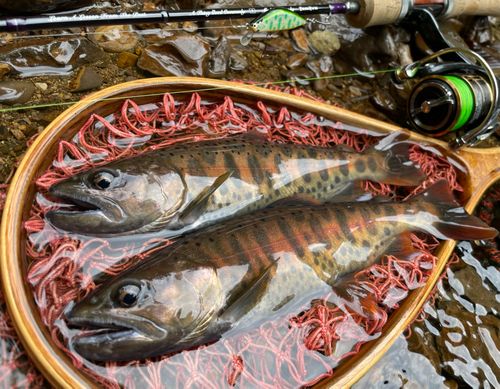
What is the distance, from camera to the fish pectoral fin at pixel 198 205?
2237 millimetres

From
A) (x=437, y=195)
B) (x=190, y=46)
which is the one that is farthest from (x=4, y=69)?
(x=437, y=195)

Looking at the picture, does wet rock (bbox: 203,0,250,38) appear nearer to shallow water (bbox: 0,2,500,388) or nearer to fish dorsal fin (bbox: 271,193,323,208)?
shallow water (bbox: 0,2,500,388)

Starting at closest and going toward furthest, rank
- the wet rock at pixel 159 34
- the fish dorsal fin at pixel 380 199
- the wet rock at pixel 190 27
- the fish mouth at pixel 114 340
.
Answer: the fish mouth at pixel 114 340 < the fish dorsal fin at pixel 380 199 < the wet rock at pixel 159 34 < the wet rock at pixel 190 27

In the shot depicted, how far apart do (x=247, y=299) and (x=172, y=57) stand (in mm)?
2103

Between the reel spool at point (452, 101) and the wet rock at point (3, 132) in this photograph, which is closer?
the wet rock at point (3, 132)

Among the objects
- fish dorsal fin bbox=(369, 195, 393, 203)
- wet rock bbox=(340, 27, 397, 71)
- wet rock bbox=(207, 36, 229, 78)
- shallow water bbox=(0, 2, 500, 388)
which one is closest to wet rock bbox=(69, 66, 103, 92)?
shallow water bbox=(0, 2, 500, 388)

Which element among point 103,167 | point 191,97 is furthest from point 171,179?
point 191,97

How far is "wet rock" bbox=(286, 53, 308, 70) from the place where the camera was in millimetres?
3688

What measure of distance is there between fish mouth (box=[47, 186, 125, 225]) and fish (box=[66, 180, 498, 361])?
302 millimetres

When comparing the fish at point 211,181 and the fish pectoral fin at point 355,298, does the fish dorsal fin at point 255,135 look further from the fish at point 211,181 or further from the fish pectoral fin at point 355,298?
the fish pectoral fin at point 355,298

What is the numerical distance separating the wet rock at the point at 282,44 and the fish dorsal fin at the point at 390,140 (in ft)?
4.68

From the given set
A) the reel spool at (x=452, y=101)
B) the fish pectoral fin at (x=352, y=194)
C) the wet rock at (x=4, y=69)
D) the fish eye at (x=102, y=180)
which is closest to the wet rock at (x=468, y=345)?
the fish pectoral fin at (x=352, y=194)

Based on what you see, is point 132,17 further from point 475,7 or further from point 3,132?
point 475,7

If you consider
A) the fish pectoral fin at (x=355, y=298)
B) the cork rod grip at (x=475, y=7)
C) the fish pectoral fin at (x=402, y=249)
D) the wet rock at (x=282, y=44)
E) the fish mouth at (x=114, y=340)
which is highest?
the cork rod grip at (x=475, y=7)
